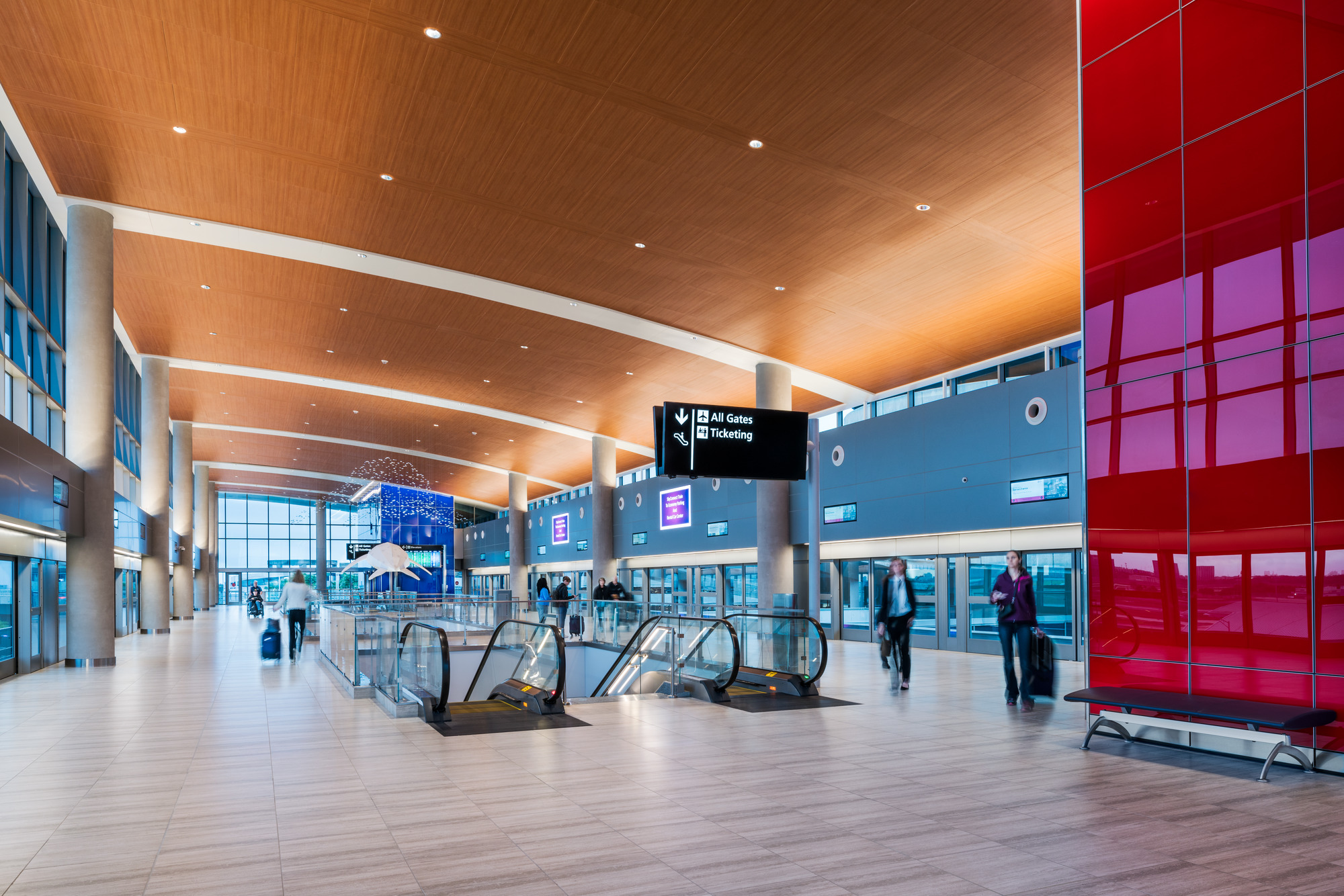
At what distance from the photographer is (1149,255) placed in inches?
284

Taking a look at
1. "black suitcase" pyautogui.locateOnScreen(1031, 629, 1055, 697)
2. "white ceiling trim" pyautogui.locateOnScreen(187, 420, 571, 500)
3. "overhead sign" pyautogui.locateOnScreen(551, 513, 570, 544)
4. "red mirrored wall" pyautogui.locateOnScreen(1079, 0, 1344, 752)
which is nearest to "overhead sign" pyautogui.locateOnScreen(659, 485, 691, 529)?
"overhead sign" pyautogui.locateOnScreen(551, 513, 570, 544)

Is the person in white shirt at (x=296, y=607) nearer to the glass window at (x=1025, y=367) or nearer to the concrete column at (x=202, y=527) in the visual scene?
the glass window at (x=1025, y=367)

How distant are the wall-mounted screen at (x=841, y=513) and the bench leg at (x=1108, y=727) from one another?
42.8 feet

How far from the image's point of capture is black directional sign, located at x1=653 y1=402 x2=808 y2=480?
12125 mm

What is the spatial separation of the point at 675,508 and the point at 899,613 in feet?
58.6

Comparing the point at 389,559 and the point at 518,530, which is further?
the point at 518,530

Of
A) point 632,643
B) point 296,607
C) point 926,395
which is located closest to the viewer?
point 632,643

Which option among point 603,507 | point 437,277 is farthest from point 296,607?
point 603,507

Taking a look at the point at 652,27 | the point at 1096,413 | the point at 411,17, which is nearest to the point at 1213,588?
the point at 1096,413

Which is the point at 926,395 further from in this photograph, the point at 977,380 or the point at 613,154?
the point at 613,154

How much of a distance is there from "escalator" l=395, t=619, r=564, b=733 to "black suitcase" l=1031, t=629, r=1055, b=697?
4526mm

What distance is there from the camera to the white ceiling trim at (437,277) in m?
15.2

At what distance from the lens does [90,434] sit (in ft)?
46.1

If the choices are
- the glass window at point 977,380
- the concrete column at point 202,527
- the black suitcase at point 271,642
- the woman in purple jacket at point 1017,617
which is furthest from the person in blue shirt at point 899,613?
the concrete column at point 202,527
